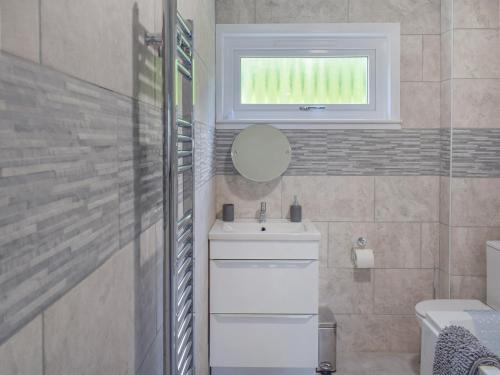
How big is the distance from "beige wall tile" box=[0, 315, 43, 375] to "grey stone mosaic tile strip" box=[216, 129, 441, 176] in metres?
2.91

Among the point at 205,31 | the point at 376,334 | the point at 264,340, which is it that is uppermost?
the point at 205,31

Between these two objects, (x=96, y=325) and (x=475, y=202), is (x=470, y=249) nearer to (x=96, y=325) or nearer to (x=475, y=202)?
(x=475, y=202)

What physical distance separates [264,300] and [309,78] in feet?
4.90

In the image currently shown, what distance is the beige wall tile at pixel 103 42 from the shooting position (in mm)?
729

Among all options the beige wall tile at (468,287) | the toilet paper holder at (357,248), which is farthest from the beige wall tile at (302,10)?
the beige wall tile at (468,287)

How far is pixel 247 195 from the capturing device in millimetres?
3582

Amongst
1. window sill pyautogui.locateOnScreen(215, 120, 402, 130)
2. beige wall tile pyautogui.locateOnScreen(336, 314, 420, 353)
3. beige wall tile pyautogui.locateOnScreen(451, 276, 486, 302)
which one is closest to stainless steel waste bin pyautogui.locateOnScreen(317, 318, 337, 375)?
beige wall tile pyautogui.locateOnScreen(336, 314, 420, 353)

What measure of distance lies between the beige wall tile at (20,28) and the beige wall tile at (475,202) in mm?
3134

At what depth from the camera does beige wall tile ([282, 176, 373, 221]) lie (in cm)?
358

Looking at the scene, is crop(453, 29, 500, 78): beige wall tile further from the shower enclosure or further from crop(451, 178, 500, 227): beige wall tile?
the shower enclosure

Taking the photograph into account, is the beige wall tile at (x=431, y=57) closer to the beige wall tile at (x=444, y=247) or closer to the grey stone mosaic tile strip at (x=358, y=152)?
the grey stone mosaic tile strip at (x=358, y=152)

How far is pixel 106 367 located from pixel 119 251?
0.21 meters

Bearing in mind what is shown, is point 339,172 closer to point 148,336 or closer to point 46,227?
point 148,336

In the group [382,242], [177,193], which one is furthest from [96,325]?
[382,242]
